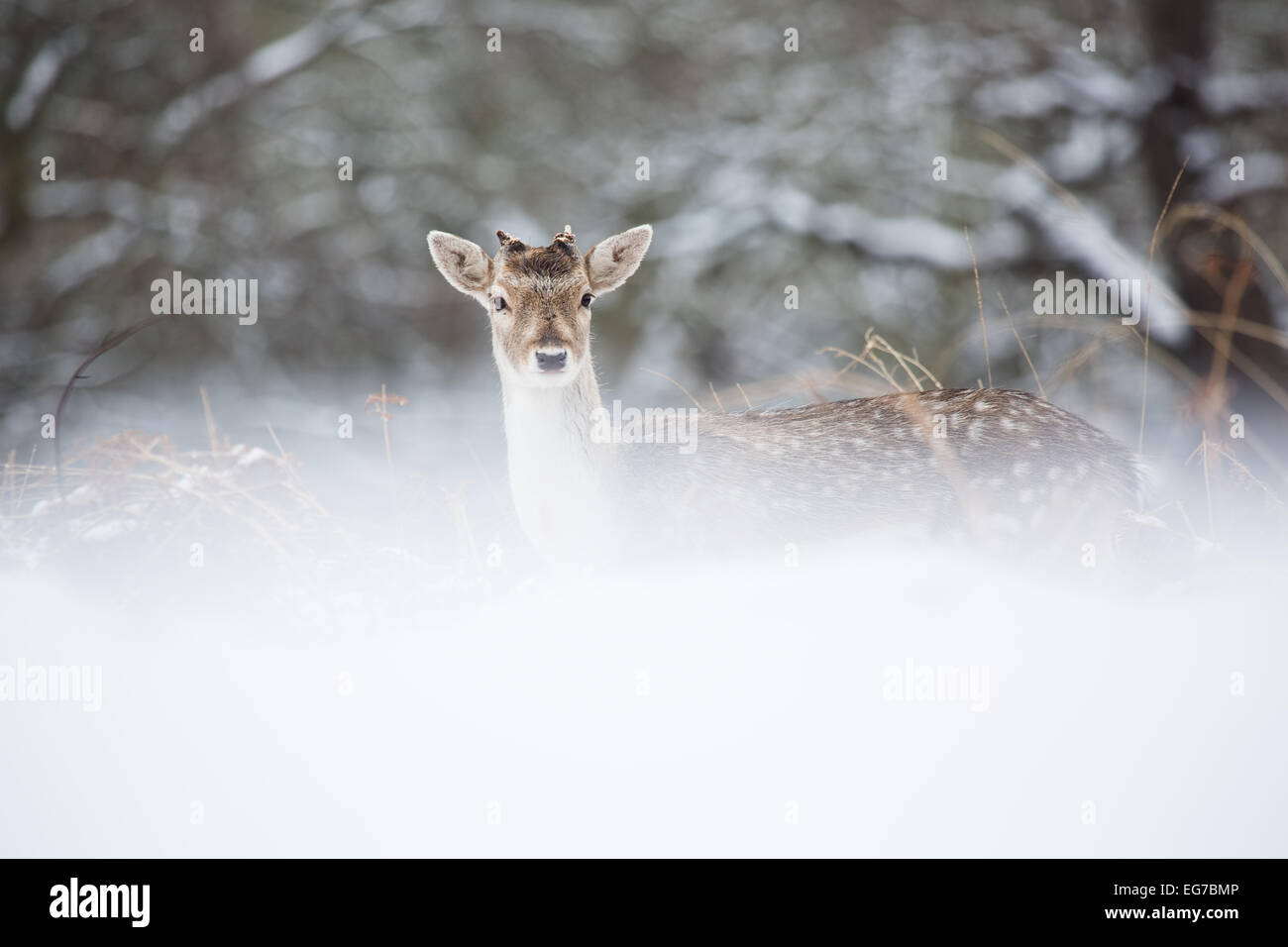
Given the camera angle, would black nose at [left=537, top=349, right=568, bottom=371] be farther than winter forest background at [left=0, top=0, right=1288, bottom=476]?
No

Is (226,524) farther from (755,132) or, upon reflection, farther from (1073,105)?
(1073,105)

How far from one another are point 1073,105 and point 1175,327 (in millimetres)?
1267

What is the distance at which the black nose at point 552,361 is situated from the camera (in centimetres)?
276

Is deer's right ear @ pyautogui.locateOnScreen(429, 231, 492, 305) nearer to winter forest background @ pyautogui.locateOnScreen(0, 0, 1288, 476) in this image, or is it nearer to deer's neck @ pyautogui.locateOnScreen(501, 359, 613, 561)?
deer's neck @ pyautogui.locateOnScreen(501, 359, 613, 561)

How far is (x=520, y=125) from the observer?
6.54 meters

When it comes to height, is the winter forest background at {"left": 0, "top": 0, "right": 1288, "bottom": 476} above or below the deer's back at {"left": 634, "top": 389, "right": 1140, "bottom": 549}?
above

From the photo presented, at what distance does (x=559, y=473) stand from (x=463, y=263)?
0.67 metres

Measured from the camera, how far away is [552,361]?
A: 9.05 feet

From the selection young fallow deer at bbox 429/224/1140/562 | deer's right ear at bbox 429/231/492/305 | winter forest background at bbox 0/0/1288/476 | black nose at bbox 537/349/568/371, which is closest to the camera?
black nose at bbox 537/349/568/371

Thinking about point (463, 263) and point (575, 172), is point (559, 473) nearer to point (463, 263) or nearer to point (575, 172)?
point (463, 263)

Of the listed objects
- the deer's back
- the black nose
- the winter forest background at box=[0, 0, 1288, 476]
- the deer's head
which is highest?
the winter forest background at box=[0, 0, 1288, 476]

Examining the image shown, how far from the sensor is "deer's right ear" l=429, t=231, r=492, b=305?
2986 millimetres

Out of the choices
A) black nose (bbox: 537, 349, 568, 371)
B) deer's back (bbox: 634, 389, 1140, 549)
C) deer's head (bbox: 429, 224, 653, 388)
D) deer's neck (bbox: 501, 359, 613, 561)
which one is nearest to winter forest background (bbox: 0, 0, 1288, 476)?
deer's back (bbox: 634, 389, 1140, 549)

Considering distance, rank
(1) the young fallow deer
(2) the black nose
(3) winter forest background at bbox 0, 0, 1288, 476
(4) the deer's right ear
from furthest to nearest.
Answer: (3) winter forest background at bbox 0, 0, 1288, 476 < (4) the deer's right ear < (1) the young fallow deer < (2) the black nose
